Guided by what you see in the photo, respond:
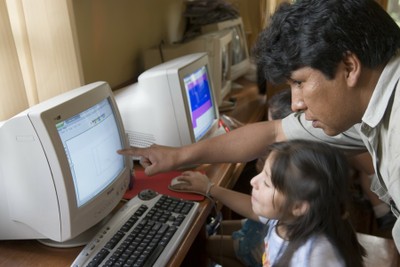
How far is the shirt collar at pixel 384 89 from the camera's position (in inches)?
38.2

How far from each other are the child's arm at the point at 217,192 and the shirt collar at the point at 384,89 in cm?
60

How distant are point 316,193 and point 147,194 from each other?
551mm

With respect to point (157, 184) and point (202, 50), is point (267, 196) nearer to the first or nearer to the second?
point (157, 184)

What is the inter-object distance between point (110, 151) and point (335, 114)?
2.15 ft

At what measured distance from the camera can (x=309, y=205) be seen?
111 centimetres

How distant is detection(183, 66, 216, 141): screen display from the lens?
1704 millimetres

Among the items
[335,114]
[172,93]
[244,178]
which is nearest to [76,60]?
[172,93]

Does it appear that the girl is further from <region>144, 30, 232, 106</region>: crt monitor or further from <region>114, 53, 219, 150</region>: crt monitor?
<region>144, 30, 232, 106</region>: crt monitor

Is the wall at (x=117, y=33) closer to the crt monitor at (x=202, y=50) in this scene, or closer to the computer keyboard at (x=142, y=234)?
the crt monitor at (x=202, y=50)

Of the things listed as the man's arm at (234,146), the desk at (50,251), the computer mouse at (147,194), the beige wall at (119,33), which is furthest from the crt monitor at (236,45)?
the computer mouse at (147,194)

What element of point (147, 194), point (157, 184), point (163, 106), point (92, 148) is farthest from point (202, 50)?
point (92, 148)

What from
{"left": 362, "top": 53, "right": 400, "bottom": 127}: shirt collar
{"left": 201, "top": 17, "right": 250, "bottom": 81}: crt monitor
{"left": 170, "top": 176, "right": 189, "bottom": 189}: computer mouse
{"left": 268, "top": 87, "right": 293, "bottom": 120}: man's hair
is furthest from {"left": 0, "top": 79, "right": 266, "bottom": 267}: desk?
{"left": 201, "top": 17, "right": 250, "bottom": 81}: crt monitor

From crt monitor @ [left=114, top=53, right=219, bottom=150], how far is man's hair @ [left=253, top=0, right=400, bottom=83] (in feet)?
2.03

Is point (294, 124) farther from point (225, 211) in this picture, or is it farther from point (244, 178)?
point (244, 178)
